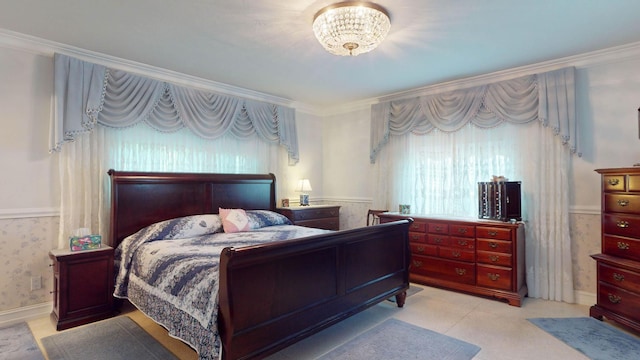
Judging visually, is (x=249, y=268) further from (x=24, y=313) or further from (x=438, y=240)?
(x=438, y=240)

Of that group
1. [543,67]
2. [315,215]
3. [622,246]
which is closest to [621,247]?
[622,246]

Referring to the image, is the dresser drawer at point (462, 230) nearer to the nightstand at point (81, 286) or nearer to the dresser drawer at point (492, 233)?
the dresser drawer at point (492, 233)

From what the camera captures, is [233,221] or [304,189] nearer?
[233,221]

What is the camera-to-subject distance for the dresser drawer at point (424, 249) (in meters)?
4.05

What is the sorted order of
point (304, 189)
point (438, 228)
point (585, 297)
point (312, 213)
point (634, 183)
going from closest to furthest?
point (634, 183)
point (585, 297)
point (438, 228)
point (312, 213)
point (304, 189)

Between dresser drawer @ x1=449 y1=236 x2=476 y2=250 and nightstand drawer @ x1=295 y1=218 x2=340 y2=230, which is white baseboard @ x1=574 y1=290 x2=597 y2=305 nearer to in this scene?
dresser drawer @ x1=449 y1=236 x2=476 y2=250

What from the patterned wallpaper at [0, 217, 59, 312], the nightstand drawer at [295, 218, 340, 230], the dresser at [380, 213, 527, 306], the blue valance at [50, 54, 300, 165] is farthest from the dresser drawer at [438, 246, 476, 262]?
the patterned wallpaper at [0, 217, 59, 312]

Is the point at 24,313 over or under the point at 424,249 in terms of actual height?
under

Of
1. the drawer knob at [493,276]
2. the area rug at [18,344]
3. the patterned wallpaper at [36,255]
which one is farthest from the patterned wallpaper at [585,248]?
the area rug at [18,344]

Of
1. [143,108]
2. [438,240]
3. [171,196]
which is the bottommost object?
[438,240]

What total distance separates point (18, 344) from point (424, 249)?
3.98 metres

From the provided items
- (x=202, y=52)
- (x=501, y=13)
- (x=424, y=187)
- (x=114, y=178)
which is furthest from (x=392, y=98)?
(x=114, y=178)

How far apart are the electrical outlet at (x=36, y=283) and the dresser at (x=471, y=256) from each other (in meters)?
3.87

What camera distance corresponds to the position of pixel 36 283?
10.2 ft
